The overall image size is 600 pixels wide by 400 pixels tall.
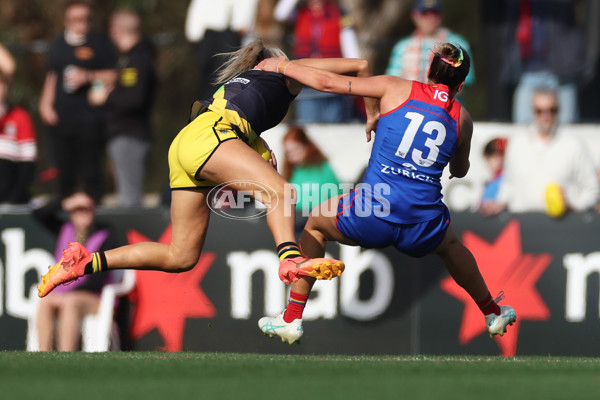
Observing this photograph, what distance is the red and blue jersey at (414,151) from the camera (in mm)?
6457

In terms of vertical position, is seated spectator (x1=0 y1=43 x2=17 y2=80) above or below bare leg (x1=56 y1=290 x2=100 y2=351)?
above

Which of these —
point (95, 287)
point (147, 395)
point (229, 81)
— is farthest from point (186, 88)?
point (147, 395)

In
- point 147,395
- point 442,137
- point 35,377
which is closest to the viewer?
point 147,395

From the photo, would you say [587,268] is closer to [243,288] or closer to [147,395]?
[243,288]

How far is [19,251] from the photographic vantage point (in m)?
9.03

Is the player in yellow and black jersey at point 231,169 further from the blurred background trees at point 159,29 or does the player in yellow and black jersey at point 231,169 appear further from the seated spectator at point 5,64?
the blurred background trees at point 159,29

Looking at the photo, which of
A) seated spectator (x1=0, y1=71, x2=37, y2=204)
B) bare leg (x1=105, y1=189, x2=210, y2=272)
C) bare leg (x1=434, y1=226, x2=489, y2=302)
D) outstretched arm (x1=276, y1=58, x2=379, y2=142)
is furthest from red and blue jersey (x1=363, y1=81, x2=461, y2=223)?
seated spectator (x1=0, y1=71, x2=37, y2=204)

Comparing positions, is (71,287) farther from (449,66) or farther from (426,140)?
(449,66)

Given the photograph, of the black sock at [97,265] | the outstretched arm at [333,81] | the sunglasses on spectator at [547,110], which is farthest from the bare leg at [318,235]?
the sunglasses on spectator at [547,110]

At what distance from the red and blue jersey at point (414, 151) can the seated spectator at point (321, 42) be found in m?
3.96

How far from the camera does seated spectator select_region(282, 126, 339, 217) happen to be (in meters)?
9.27

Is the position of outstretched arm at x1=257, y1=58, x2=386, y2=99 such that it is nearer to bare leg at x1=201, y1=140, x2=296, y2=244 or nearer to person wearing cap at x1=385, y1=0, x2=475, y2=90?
bare leg at x1=201, y1=140, x2=296, y2=244

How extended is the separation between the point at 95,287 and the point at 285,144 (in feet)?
6.98

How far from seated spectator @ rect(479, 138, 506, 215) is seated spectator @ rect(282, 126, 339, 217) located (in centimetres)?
138
